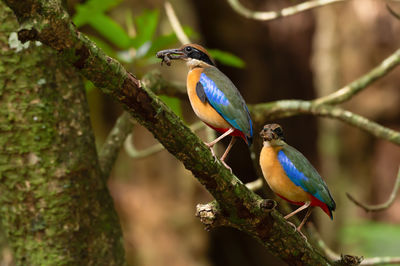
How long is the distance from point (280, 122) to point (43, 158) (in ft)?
18.8

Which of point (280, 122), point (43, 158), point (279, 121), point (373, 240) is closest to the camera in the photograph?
point (43, 158)

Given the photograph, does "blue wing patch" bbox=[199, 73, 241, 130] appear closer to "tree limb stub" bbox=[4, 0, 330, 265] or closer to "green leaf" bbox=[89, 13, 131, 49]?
"tree limb stub" bbox=[4, 0, 330, 265]

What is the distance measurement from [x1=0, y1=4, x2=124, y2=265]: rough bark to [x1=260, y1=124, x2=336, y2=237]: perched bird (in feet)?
4.80

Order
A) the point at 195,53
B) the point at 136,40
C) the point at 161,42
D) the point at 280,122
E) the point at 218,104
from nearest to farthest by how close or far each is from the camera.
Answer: the point at 218,104 → the point at 195,53 → the point at 161,42 → the point at 136,40 → the point at 280,122

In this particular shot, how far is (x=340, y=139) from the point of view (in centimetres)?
997

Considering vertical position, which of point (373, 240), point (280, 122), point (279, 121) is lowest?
point (373, 240)

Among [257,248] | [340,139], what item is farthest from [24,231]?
[340,139]

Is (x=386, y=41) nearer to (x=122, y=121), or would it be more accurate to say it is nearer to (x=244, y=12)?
(x=244, y=12)

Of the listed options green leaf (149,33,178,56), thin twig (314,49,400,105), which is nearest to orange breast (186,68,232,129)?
green leaf (149,33,178,56)

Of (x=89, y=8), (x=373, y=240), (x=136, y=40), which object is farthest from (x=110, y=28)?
(x=373, y=240)

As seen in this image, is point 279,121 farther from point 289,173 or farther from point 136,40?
point 289,173

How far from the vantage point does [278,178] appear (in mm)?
2326

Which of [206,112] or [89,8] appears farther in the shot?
[89,8]

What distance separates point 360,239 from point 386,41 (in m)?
3.80
